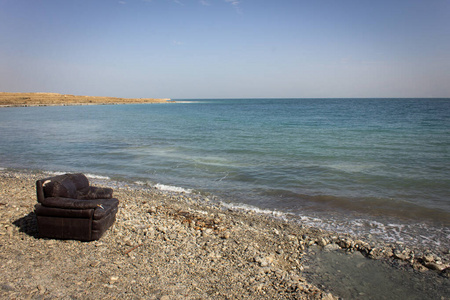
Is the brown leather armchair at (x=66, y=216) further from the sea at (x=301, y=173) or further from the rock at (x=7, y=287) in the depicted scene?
the sea at (x=301, y=173)

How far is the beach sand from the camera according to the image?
4609mm

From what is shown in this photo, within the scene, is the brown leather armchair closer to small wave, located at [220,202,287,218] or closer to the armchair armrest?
the armchair armrest

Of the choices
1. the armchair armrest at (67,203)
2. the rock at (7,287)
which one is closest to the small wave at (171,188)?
the armchair armrest at (67,203)

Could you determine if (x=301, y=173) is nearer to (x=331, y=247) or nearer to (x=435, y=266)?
(x=331, y=247)

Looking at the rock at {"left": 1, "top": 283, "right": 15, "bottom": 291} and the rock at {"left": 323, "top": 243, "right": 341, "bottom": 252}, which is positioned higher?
the rock at {"left": 1, "top": 283, "right": 15, "bottom": 291}

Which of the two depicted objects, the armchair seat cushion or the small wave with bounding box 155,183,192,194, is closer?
the armchair seat cushion

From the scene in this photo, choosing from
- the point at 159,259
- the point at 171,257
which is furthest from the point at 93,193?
the point at 171,257

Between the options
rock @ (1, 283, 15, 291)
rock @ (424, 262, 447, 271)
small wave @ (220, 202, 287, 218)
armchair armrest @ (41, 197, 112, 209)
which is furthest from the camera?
small wave @ (220, 202, 287, 218)

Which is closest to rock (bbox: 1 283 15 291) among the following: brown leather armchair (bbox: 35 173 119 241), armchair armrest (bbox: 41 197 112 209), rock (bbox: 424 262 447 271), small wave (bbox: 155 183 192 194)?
brown leather armchair (bbox: 35 173 119 241)

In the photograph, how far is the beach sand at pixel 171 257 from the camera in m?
4.61

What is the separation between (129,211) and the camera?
7.94 meters

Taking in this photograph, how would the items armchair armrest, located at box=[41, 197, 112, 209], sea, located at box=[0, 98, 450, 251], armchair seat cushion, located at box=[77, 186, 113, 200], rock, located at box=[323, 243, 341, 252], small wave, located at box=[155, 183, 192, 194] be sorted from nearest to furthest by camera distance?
armchair armrest, located at box=[41, 197, 112, 209], rock, located at box=[323, 243, 341, 252], armchair seat cushion, located at box=[77, 186, 113, 200], sea, located at box=[0, 98, 450, 251], small wave, located at box=[155, 183, 192, 194]

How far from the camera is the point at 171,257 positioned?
5.62 metres

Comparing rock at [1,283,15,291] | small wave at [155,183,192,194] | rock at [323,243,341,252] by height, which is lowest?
small wave at [155,183,192,194]
